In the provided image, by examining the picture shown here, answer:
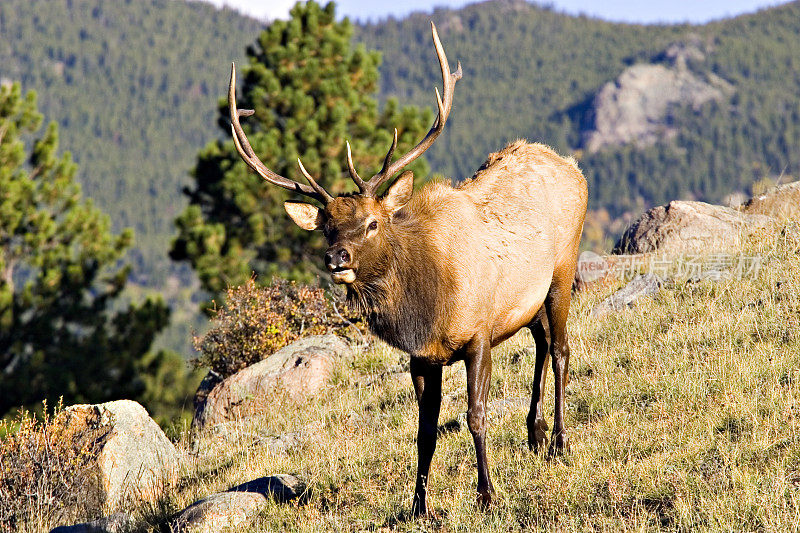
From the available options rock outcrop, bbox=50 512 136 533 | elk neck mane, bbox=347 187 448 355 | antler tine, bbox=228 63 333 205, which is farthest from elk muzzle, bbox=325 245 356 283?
rock outcrop, bbox=50 512 136 533

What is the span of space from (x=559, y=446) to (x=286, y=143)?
14961 mm

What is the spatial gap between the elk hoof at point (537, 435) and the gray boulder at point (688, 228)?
16.7ft

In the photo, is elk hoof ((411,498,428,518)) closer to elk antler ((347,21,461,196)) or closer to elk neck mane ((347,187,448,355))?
elk neck mane ((347,187,448,355))

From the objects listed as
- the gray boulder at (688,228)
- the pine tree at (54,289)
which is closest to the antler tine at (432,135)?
the gray boulder at (688,228)

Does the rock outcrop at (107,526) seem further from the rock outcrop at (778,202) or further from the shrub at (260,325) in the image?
the rock outcrop at (778,202)

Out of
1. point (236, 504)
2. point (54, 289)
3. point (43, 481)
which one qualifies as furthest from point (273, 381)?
point (54, 289)

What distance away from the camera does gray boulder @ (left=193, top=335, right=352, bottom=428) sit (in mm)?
9945

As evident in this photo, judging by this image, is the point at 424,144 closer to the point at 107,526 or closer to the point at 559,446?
the point at 559,446

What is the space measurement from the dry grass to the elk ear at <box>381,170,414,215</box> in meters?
2.08

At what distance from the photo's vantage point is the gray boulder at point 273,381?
392 inches

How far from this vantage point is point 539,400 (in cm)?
681

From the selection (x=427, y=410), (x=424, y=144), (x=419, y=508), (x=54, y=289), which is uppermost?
(x=424, y=144)

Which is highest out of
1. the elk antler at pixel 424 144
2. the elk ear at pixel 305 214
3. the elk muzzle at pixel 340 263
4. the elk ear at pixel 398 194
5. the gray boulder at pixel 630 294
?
the elk antler at pixel 424 144

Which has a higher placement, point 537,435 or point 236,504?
point 537,435
